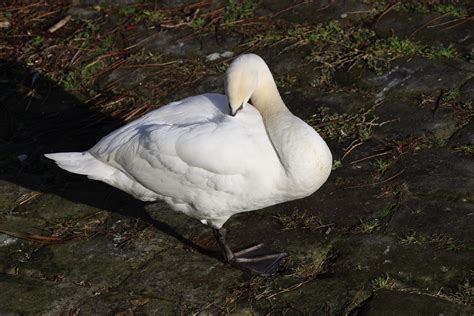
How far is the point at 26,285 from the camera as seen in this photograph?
4.45 meters

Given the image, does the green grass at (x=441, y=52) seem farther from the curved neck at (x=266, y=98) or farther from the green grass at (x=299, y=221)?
the green grass at (x=299, y=221)

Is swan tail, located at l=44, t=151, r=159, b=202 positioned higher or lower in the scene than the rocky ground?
higher

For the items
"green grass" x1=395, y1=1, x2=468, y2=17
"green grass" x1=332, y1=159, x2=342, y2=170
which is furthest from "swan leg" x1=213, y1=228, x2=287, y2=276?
"green grass" x1=395, y1=1, x2=468, y2=17

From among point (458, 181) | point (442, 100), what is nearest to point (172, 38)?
point (442, 100)

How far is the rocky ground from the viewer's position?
4219 mm

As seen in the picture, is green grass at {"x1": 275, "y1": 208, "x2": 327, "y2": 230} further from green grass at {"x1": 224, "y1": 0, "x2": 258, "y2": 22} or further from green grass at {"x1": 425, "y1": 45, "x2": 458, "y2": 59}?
green grass at {"x1": 224, "y1": 0, "x2": 258, "y2": 22}

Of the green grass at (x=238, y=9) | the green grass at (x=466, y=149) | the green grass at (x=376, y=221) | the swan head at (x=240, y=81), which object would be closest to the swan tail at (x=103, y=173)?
the swan head at (x=240, y=81)

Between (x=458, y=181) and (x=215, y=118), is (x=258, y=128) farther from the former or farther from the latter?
(x=458, y=181)

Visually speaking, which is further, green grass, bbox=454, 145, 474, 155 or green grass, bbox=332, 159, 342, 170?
green grass, bbox=332, 159, 342, 170

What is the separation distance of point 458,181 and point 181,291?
1677 millimetres

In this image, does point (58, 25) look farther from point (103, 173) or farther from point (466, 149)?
point (466, 149)

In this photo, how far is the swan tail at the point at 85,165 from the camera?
15.6 feet

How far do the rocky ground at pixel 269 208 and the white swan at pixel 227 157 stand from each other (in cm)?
31

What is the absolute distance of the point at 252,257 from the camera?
4496 millimetres
